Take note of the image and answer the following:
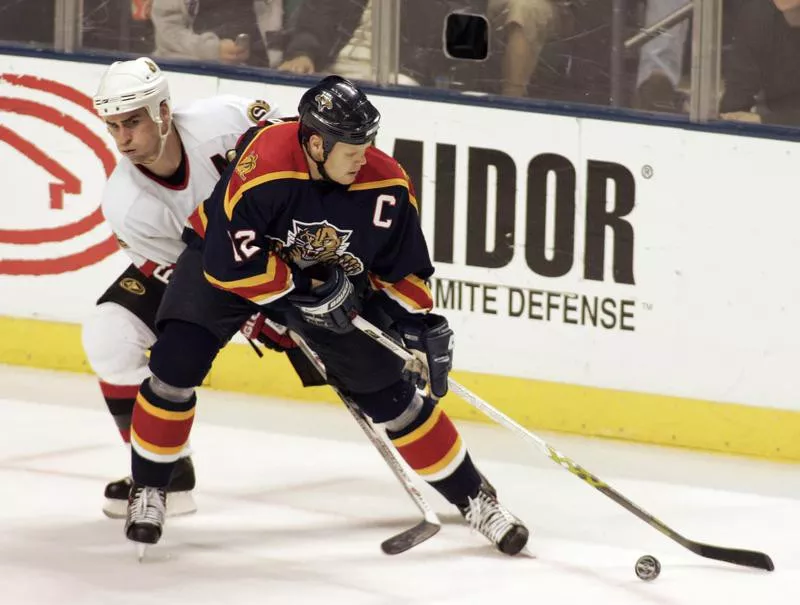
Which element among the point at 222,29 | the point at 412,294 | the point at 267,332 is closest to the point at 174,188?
the point at 267,332

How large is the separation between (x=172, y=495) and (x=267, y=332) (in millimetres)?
485

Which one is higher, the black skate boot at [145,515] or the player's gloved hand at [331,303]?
the player's gloved hand at [331,303]

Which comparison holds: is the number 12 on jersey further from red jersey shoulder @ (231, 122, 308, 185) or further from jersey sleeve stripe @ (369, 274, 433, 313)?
jersey sleeve stripe @ (369, 274, 433, 313)

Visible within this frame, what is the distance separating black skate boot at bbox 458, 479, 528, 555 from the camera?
3.69 meters

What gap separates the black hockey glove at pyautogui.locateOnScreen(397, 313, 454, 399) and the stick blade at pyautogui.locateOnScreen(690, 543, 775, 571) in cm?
64

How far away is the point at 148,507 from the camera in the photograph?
3.65 meters

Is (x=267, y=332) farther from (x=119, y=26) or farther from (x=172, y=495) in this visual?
(x=119, y=26)

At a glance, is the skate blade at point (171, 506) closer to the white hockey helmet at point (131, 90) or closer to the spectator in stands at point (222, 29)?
the white hockey helmet at point (131, 90)

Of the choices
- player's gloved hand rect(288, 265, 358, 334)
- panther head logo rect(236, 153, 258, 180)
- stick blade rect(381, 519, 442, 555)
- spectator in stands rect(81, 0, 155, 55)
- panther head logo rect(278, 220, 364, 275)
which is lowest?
stick blade rect(381, 519, 442, 555)

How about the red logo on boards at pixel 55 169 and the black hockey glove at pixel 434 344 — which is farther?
the red logo on boards at pixel 55 169

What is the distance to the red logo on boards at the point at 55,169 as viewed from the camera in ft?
17.2

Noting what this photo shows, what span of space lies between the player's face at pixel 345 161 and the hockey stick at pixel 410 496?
47 centimetres

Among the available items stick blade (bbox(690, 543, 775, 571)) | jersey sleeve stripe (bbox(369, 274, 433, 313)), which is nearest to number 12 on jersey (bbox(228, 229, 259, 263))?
jersey sleeve stripe (bbox(369, 274, 433, 313))

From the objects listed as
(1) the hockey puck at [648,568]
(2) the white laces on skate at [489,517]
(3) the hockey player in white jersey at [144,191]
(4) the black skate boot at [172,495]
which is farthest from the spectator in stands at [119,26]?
(1) the hockey puck at [648,568]
